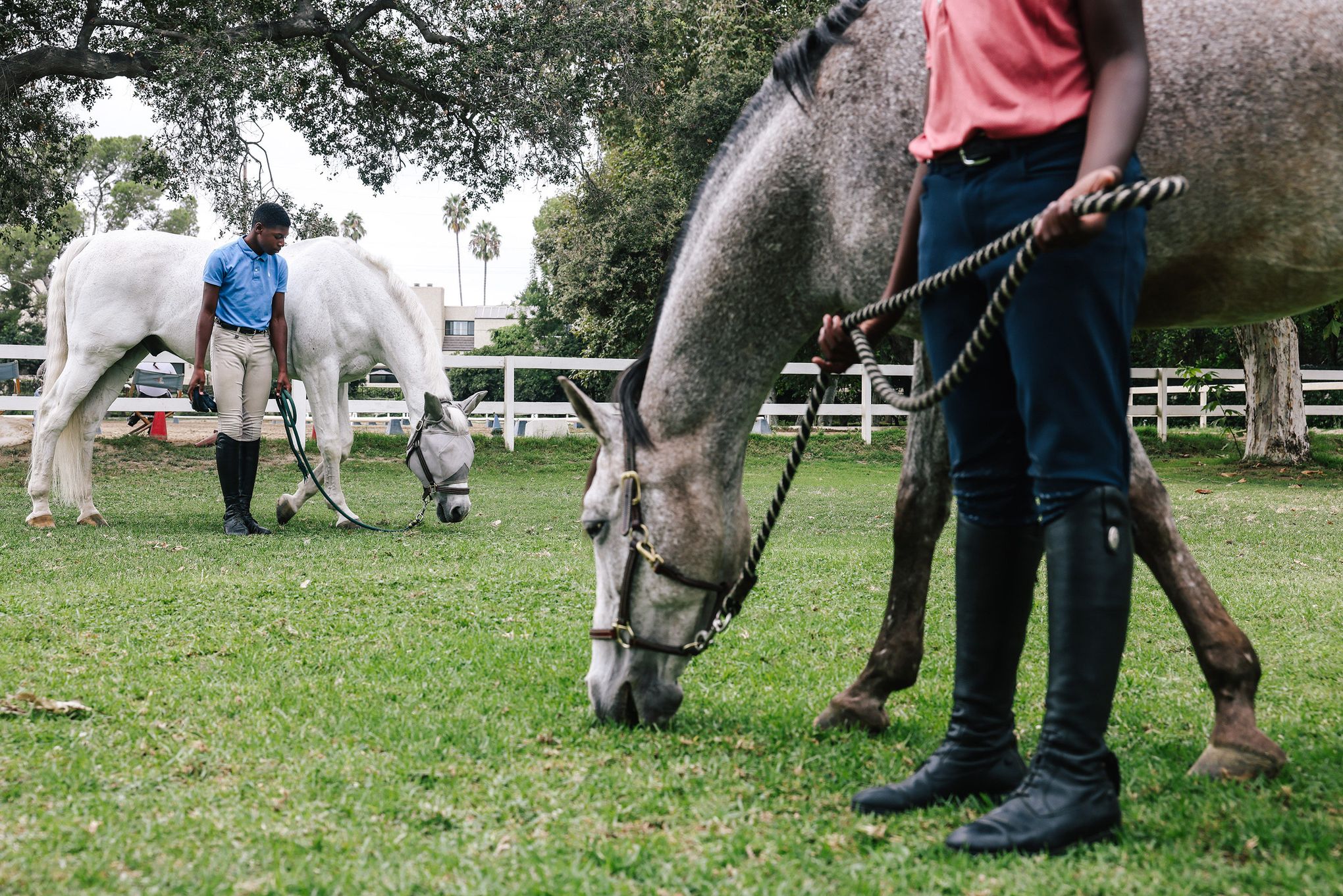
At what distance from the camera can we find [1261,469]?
57.0ft

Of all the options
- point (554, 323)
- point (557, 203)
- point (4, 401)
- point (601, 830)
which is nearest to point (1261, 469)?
point (601, 830)

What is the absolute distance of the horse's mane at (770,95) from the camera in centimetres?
289

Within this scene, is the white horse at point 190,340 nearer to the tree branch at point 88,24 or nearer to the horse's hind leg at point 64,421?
the horse's hind leg at point 64,421

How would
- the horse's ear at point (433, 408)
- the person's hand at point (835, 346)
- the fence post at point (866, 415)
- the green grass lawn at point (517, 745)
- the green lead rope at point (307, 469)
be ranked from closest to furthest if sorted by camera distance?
the green grass lawn at point (517, 745), the person's hand at point (835, 346), the green lead rope at point (307, 469), the horse's ear at point (433, 408), the fence post at point (866, 415)

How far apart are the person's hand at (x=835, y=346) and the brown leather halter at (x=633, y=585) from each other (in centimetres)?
63

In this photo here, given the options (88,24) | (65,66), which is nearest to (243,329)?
(65,66)

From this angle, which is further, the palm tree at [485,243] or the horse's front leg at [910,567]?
the palm tree at [485,243]

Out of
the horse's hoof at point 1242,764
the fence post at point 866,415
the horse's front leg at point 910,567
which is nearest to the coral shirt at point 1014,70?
the horse's front leg at point 910,567

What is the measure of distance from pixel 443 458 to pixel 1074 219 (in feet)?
23.7

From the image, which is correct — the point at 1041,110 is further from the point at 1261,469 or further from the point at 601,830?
the point at 1261,469

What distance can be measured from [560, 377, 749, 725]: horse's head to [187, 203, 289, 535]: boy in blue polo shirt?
5866 millimetres

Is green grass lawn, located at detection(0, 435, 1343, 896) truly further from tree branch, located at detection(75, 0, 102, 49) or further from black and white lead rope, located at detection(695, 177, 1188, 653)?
tree branch, located at detection(75, 0, 102, 49)

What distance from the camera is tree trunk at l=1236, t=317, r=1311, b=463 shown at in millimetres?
17766

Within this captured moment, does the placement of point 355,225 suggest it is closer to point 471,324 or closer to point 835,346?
point 471,324
